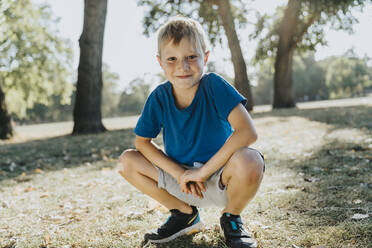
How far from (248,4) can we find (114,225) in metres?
17.1

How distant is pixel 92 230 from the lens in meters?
2.59

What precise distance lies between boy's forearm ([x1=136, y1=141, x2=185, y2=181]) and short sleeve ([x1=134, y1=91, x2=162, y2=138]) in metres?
0.08

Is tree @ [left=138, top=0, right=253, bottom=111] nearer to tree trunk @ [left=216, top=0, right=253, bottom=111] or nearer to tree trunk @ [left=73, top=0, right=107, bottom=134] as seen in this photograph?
tree trunk @ [left=216, top=0, right=253, bottom=111]

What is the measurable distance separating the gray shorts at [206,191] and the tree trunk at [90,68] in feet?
28.1

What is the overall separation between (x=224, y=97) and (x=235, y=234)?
35.9 inches

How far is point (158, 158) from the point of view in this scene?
2.34 m

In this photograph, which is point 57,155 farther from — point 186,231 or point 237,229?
point 237,229

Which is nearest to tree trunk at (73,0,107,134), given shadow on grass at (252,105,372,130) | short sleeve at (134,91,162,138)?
shadow on grass at (252,105,372,130)

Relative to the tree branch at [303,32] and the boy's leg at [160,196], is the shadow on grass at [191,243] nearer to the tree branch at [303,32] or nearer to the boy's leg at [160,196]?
the boy's leg at [160,196]

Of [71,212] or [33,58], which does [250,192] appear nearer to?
[71,212]

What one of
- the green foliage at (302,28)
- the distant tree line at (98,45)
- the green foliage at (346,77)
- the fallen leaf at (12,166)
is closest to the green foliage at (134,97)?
the green foliage at (346,77)

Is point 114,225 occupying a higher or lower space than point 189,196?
lower

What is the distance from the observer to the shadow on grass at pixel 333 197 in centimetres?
210

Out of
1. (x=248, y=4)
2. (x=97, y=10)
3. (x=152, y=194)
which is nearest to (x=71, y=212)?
(x=152, y=194)
